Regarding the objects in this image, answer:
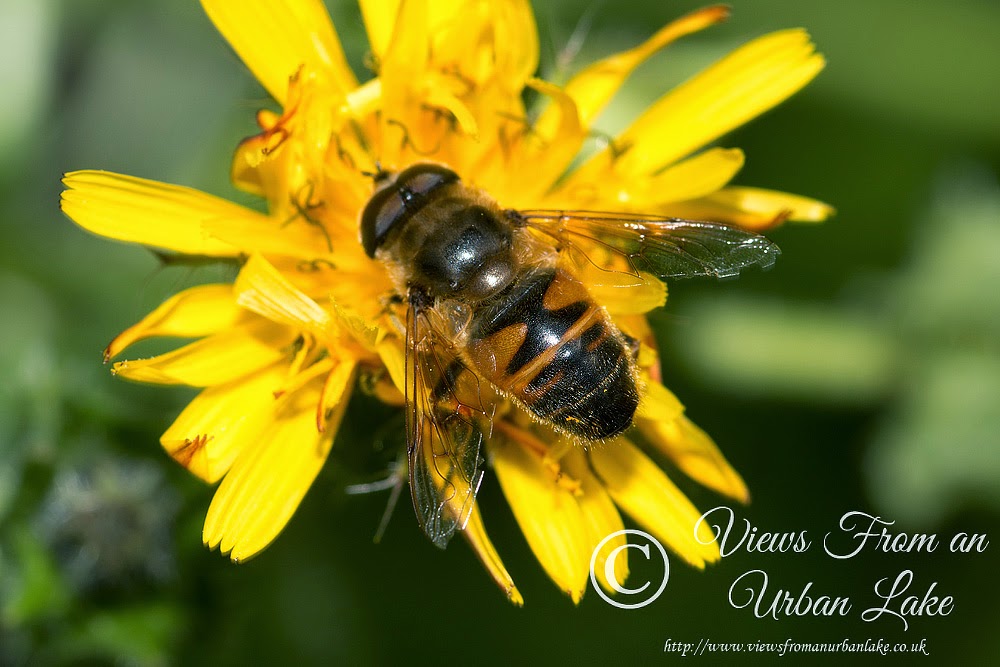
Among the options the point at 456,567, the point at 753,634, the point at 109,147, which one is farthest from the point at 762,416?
the point at 109,147

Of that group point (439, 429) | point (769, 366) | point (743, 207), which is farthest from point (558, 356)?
point (769, 366)

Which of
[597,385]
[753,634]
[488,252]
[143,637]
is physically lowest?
[753,634]

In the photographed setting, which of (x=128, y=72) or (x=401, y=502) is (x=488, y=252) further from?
(x=128, y=72)

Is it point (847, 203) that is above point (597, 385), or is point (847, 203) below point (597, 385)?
below

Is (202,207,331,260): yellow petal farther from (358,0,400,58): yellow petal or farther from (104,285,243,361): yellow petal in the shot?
(358,0,400,58): yellow petal

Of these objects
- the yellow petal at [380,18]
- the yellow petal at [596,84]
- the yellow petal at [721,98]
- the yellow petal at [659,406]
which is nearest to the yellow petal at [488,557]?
the yellow petal at [659,406]
